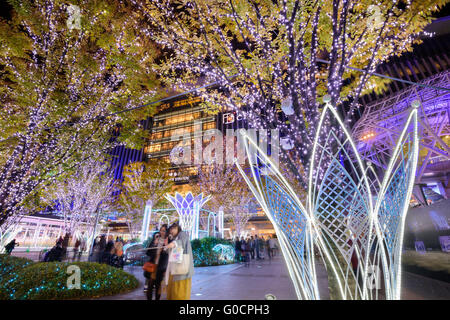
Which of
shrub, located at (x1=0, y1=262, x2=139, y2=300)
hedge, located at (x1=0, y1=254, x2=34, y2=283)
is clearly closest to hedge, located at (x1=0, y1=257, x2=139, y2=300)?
shrub, located at (x1=0, y1=262, x2=139, y2=300)

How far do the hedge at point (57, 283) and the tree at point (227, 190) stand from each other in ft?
49.5

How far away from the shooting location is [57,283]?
4.64 metres

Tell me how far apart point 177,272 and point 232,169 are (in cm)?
1833

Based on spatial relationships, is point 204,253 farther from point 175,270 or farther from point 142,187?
point 142,187

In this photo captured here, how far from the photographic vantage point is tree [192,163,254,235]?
20528mm

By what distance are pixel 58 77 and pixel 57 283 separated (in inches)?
207

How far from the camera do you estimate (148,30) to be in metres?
6.15

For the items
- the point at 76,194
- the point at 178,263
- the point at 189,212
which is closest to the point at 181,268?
the point at 178,263

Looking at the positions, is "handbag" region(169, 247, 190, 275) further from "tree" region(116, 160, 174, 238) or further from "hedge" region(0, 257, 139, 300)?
"tree" region(116, 160, 174, 238)

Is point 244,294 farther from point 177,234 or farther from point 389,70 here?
point 389,70

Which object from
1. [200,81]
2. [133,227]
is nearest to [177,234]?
[200,81]

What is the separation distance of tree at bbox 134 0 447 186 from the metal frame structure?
20.2ft

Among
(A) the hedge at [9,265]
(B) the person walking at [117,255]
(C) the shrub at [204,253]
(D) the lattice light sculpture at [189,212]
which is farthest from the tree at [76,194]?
(A) the hedge at [9,265]

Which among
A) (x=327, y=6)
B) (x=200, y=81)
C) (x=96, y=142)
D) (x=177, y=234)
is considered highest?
(x=200, y=81)
